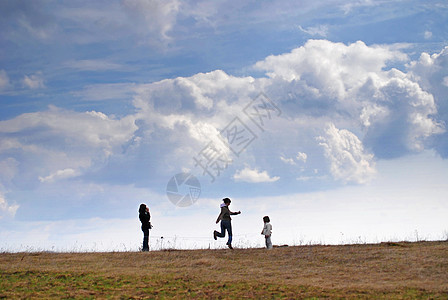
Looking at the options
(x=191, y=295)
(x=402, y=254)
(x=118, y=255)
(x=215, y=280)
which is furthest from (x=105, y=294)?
(x=402, y=254)

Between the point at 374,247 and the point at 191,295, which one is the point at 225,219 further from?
the point at 191,295

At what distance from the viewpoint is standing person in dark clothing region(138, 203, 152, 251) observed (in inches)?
1024

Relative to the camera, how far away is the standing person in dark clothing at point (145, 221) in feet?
85.3

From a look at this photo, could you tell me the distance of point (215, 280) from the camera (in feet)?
59.1

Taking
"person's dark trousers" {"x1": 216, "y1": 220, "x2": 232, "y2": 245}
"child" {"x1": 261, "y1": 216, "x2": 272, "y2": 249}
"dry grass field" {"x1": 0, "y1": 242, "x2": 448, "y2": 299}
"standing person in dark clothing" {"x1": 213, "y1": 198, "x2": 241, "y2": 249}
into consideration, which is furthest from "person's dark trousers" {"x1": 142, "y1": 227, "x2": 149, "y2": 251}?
"child" {"x1": 261, "y1": 216, "x2": 272, "y2": 249}

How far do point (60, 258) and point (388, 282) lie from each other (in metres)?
15.6

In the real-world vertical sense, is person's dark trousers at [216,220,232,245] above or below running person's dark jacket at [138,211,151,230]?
below

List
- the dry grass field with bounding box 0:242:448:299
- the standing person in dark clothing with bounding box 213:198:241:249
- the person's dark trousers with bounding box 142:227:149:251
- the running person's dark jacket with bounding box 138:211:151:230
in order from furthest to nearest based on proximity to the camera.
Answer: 1. the person's dark trousers with bounding box 142:227:149:251
2. the running person's dark jacket with bounding box 138:211:151:230
3. the standing person in dark clothing with bounding box 213:198:241:249
4. the dry grass field with bounding box 0:242:448:299

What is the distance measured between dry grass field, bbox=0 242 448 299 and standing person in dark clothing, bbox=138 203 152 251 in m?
1.22

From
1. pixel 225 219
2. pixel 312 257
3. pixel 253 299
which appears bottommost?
pixel 253 299

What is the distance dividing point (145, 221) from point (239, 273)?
8.15 meters

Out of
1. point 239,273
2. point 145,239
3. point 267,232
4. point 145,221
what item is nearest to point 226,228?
point 267,232

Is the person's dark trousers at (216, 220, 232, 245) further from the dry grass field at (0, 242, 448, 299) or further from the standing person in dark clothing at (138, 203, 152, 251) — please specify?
the standing person in dark clothing at (138, 203, 152, 251)

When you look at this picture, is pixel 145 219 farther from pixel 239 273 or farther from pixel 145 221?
pixel 239 273
